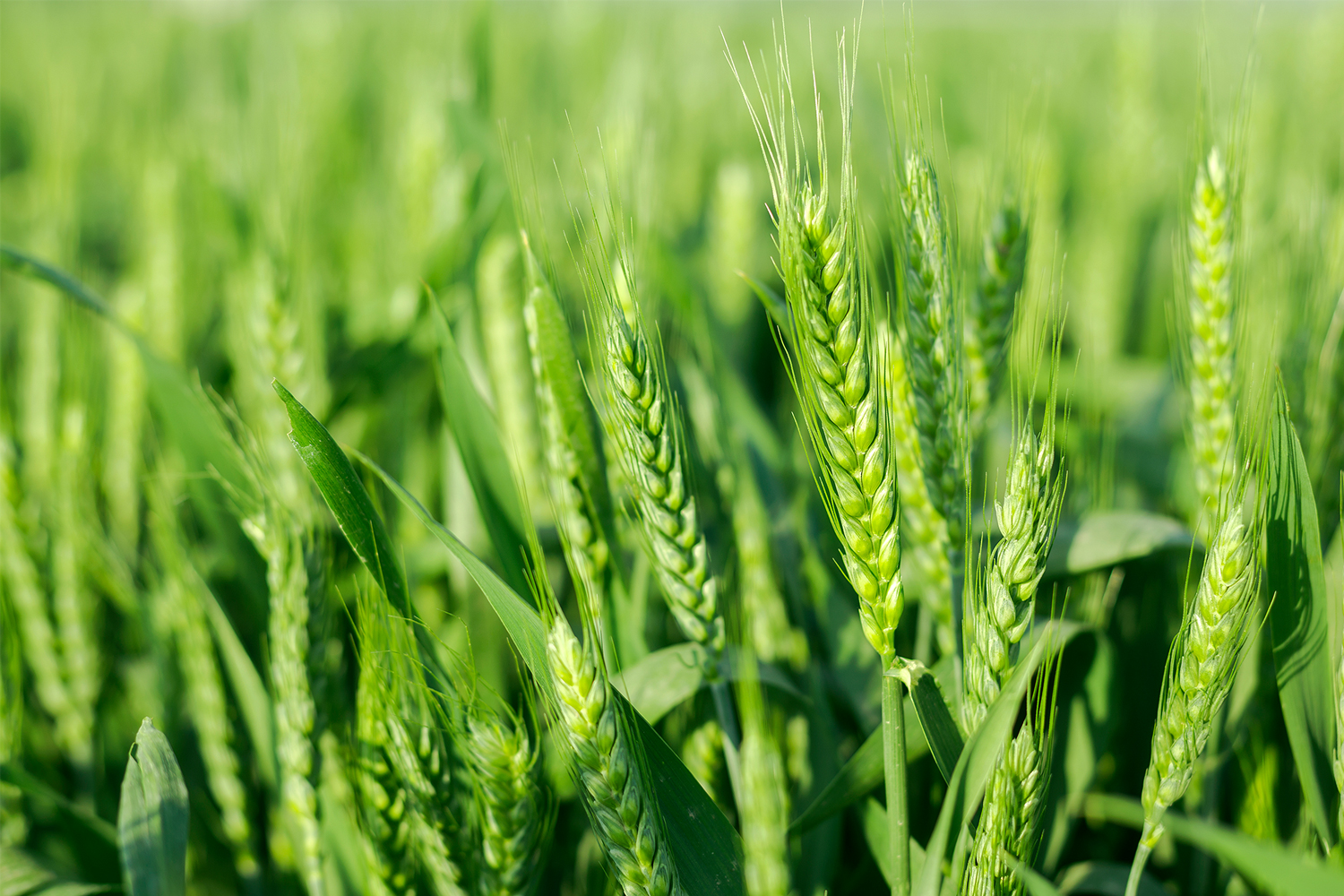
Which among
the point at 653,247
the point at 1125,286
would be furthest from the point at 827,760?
the point at 1125,286

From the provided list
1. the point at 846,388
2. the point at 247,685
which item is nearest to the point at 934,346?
the point at 846,388

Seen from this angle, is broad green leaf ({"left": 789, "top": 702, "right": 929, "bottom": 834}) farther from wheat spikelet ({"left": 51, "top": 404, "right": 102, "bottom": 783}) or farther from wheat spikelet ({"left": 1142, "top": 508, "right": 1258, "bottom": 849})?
wheat spikelet ({"left": 51, "top": 404, "right": 102, "bottom": 783})

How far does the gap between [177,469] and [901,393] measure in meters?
0.98

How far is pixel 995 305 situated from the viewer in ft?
2.69

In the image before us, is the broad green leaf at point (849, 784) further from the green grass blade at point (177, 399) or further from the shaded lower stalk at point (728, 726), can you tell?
the green grass blade at point (177, 399)

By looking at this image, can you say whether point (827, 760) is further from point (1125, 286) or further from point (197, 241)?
point (197, 241)

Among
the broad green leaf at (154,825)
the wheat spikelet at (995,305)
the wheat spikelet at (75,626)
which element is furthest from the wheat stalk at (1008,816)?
the wheat spikelet at (75,626)

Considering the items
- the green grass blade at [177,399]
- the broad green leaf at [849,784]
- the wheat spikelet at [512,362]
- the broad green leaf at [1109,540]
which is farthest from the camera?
the wheat spikelet at [512,362]

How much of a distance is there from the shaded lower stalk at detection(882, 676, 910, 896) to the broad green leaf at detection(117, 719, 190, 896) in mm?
525

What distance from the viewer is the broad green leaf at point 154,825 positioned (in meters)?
0.65

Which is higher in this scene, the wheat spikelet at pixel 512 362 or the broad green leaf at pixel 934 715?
the wheat spikelet at pixel 512 362

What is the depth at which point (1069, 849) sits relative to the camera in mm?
946

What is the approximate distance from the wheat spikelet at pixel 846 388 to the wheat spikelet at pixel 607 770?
0.58ft

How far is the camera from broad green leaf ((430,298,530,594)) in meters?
0.79
